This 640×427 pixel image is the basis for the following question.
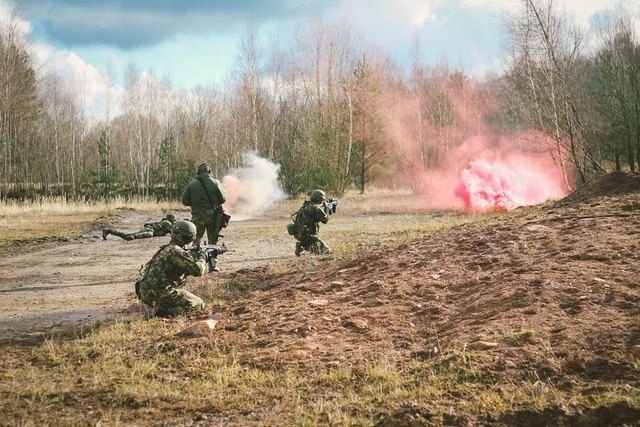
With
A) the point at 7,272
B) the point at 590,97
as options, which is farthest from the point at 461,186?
the point at 7,272

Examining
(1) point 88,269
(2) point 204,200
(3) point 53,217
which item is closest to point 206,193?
(2) point 204,200

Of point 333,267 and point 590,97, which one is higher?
point 590,97

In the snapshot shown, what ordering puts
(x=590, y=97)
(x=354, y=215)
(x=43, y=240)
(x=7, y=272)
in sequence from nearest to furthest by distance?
(x=7, y=272)
(x=43, y=240)
(x=354, y=215)
(x=590, y=97)

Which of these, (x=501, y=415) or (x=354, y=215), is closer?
(x=501, y=415)

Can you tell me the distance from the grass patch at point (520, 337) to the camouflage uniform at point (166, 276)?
13.1ft

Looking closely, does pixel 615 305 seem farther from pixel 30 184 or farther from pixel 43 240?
pixel 30 184

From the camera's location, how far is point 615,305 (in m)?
5.18

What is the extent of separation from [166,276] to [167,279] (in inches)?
1.8

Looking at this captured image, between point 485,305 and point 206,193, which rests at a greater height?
point 206,193

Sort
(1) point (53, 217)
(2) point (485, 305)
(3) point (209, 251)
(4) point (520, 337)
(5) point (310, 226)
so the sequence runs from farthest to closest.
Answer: (1) point (53, 217)
(5) point (310, 226)
(3) point (209, 251)
(2) point (485, 305)
(4) point (520, 337)

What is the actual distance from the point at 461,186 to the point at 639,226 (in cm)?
1550

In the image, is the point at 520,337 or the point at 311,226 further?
the point at 311,226

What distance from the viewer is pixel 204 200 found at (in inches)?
435

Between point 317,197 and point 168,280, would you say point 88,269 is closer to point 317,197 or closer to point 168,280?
point 317,197
